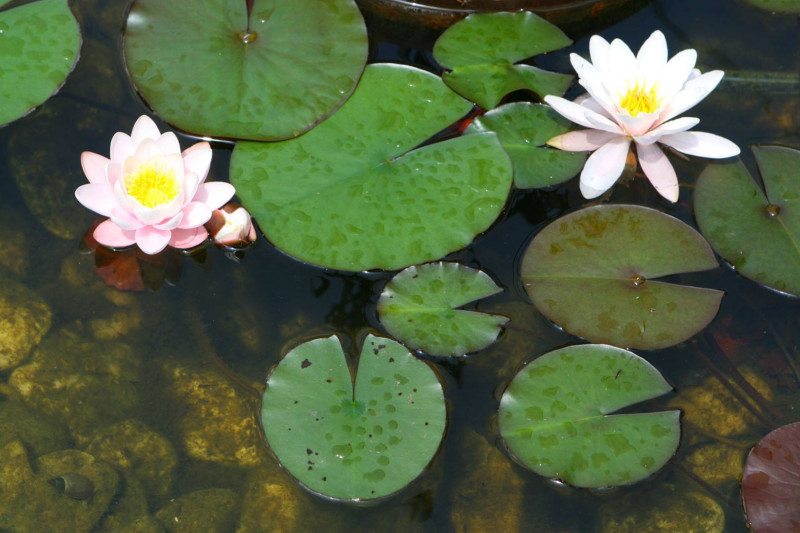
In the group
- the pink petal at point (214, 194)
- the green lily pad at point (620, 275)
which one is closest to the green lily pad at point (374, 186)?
the pink petal at point (214, 194)

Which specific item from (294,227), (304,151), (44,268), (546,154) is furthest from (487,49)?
(44,268)

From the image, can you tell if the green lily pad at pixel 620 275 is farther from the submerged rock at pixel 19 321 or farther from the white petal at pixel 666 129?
the submerged rock at pixel 19 321

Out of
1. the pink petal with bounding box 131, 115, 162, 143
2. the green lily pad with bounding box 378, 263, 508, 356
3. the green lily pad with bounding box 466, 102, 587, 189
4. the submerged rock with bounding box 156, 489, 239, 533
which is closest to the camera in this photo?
the submerged rock with bounding box 156, 489, 239, 533

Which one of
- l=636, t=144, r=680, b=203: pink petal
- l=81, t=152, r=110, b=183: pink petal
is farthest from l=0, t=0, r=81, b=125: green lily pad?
l=636, t=144, r=680, b=203: pink petal

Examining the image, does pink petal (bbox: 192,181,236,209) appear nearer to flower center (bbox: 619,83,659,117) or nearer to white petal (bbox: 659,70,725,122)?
flower center (bbox: 619,83,659,117)

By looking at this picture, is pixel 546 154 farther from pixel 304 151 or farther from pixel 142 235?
pixel 142 235

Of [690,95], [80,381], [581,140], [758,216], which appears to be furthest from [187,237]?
[758,216]

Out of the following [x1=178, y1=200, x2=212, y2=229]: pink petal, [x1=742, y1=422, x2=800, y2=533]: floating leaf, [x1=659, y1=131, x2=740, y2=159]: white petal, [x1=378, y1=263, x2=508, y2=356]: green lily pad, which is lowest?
[x1=742, y1=422, x2=800, y2=533]: floating leaf
